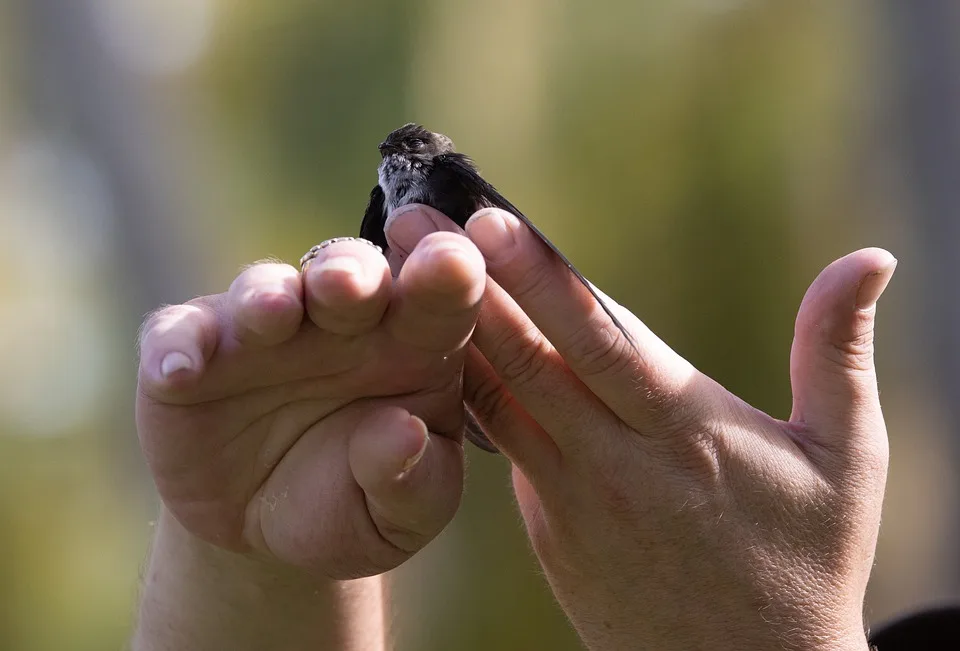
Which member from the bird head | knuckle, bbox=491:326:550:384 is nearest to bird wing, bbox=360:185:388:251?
the bird head

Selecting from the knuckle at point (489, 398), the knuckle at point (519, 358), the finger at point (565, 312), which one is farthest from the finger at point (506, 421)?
the finger at point (565, 312)

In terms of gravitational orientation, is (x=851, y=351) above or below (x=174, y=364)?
below

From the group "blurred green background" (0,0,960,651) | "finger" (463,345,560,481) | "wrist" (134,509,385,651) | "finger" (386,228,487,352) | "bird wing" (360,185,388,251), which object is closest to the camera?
"finger" (386,228,487,352)

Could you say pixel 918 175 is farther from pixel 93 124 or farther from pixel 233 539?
pixel 93 124

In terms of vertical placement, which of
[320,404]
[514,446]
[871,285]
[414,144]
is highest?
[414,144]

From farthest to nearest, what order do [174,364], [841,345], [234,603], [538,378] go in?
[234,603] < [841,345] < [538,378] < [174,364]

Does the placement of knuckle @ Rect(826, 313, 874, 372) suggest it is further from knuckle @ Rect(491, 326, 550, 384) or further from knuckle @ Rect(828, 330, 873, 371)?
knuckle @ Rect(491, 326, 550, 384)

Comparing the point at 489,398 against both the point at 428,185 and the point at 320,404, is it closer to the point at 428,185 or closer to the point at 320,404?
the point at 320,404

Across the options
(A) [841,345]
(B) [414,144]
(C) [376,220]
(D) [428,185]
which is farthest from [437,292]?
(B) [414,144]
